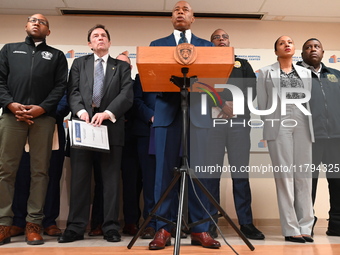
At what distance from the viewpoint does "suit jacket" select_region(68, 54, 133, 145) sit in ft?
10.0

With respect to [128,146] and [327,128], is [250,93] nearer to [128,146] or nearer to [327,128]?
[327,128]

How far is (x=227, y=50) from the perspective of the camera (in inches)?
82.0

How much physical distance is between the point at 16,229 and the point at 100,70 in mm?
1554

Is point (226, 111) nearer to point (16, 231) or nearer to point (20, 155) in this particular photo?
point (20, 155)

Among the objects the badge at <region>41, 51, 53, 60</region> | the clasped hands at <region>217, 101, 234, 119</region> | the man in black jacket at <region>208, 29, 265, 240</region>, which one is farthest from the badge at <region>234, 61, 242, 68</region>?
the badge at <region>41, 51, 53, 60</region>

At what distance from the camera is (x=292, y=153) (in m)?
3.14

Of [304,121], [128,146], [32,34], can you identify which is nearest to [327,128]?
[304,121]

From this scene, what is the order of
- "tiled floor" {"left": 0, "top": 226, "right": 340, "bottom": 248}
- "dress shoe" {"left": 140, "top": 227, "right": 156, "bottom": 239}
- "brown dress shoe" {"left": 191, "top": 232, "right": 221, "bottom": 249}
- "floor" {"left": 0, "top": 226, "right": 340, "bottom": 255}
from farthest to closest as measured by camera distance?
"dress shoe" {"left": 140, "top": 227, "right": 156, "bottom": 239}
"tiled floor" {"left": 0, "top": 226, "right": 340, "bottom": 248}
"brown dress shoe" {"left": 191, "top": 232, "right": 221, "bottom": 249}
"floor" {"left": 0, "top": 226, "right": 340, "bottom": 255}

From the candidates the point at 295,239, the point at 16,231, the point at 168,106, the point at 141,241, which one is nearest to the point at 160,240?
the point at 141,241

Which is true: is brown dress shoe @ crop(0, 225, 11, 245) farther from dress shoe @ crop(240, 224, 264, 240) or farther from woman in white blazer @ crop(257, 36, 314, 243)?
woman in white blazer @ crop(257, 36, 314, 243)

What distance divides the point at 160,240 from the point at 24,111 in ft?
4.57

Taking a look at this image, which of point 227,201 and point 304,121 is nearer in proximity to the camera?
point 304,121

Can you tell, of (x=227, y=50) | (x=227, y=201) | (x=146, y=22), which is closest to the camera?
(x=227, y=50)

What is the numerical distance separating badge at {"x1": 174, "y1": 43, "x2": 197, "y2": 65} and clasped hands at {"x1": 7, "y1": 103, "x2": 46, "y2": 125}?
1380 millimetres
